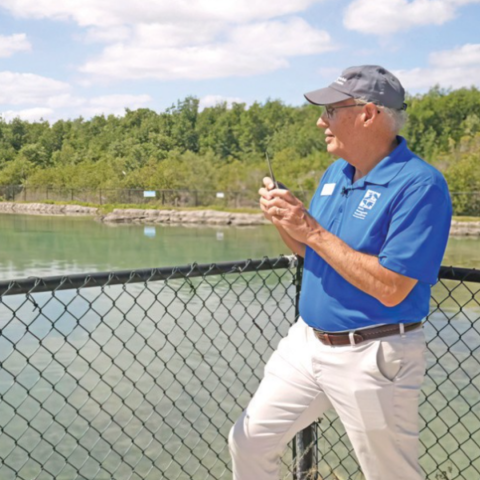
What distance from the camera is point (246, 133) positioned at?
65.9 meters

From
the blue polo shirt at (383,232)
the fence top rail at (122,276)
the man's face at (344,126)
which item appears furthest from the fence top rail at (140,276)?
the man's face at (344,126)

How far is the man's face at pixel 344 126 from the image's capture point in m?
1.78

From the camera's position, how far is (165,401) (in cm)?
701

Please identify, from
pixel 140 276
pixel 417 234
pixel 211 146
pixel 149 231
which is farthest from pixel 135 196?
pixel 417 234

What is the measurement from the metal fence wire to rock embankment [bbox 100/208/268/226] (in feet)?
84.5

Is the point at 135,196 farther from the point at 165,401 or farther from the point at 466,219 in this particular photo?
the point at 165,401

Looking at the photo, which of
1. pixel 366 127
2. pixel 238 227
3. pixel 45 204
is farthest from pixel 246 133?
pixel 366 127

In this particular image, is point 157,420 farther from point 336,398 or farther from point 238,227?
point 238,227

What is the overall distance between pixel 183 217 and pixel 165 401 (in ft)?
106

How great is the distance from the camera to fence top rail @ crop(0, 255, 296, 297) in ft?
5.90

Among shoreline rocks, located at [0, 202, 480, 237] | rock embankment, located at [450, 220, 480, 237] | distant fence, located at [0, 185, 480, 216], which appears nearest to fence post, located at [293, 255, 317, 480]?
rock embankment, located at [450, 220, 480, 237]

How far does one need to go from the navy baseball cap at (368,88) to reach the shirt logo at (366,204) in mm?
249

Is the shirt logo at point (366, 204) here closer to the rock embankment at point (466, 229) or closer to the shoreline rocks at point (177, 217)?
the rock embankment at point (466, 229)

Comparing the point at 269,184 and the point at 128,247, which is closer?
the point at 269,184
